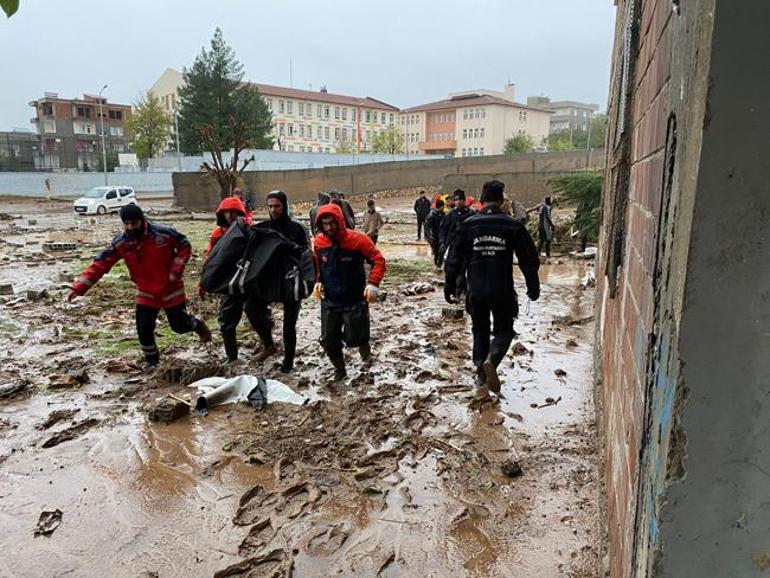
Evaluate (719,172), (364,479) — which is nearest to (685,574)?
(719,172)

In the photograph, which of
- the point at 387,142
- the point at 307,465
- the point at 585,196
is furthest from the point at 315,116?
the point at 307,465

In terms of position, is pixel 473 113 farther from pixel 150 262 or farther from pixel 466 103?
pixel 150 262

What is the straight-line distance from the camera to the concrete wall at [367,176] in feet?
108

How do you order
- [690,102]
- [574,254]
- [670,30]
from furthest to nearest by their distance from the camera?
[574,254]
[670,30]
[690,102]

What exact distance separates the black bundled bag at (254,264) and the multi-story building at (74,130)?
224ft

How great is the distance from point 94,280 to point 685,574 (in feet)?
18.2

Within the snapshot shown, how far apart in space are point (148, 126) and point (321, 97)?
3167 centimetres

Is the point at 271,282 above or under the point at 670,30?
under

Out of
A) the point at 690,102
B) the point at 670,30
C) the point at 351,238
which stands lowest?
the point at 351,238

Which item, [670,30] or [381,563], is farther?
[381,563]

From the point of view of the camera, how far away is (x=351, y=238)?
17.4ft

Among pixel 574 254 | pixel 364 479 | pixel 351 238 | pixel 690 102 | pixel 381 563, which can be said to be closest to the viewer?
pixel 690 102

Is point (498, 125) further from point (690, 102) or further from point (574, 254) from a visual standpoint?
point (690, 102)

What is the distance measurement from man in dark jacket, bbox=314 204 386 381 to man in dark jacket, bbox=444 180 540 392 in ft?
2.80
